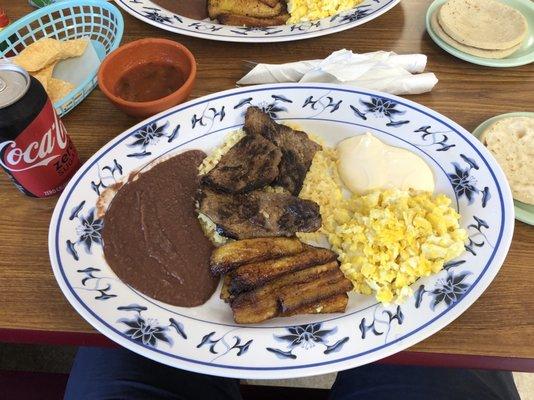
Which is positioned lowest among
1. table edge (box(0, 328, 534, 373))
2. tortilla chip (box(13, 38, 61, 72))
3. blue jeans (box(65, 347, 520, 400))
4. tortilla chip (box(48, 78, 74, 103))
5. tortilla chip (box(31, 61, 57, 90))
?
blue jeans (box(65, 347, 520, 400))

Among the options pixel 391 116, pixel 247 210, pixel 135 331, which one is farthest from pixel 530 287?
pixel 135 331

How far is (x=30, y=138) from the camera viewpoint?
1264 millimetres

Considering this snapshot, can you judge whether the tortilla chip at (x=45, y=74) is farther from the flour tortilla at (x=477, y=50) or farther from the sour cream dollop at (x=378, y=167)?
the flour tortilla at (x=477, y=50)

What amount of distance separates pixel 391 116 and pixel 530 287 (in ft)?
2.28

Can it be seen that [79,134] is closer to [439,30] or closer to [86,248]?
[86,248]

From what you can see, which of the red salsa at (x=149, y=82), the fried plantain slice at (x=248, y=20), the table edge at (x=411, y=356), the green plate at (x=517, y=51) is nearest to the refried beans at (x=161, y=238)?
the table edge at (x=411, y=356)

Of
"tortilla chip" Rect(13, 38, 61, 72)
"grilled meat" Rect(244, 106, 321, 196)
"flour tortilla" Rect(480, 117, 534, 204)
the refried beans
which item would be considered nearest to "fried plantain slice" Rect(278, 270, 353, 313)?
the refried beans

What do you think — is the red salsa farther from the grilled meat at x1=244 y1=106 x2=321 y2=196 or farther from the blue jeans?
the blue jeans

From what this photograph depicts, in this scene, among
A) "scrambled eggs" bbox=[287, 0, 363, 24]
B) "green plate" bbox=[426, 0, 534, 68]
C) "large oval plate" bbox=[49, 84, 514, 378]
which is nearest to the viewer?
"large oval plate" bbox=[49, 84, 514, 378]

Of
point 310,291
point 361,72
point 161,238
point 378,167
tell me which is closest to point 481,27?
point 361,72

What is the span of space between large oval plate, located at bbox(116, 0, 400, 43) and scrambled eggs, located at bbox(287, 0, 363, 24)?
1.7 inches

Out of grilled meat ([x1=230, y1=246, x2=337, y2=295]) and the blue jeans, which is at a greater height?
grilled meat ([x1=230, y1=246, x2=337, y2=295])

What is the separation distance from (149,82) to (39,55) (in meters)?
0.44

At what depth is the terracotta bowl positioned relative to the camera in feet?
5.26
